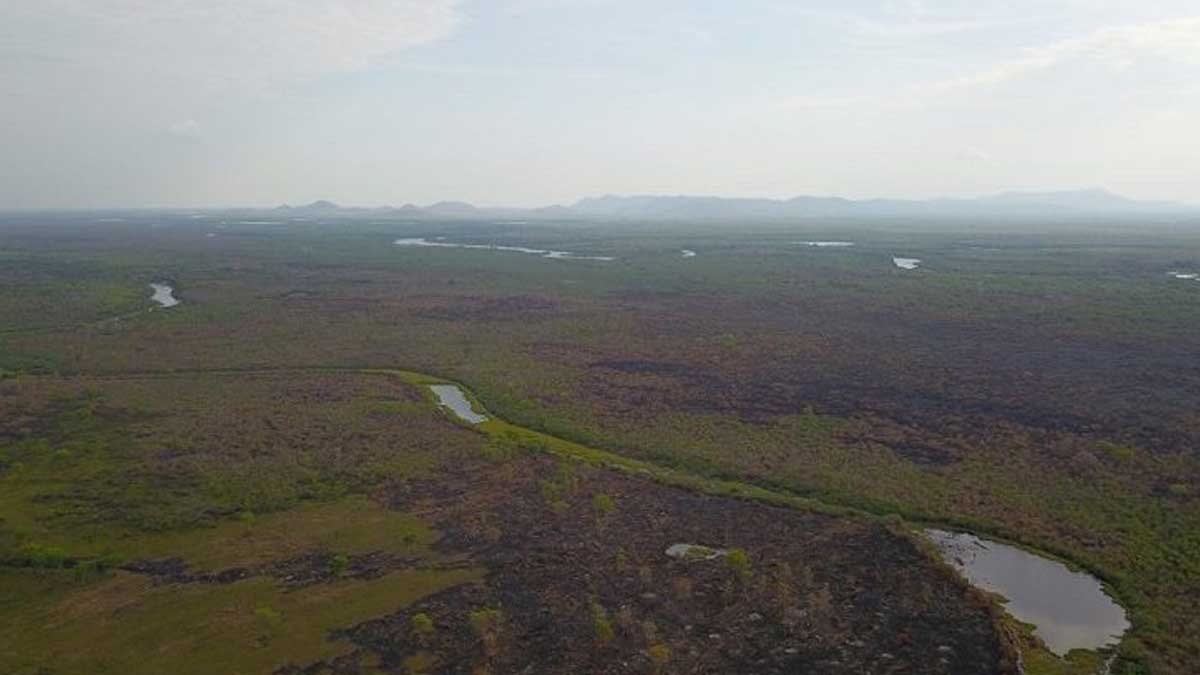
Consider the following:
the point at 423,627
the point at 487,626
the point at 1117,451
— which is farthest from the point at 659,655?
the point at 1117,451

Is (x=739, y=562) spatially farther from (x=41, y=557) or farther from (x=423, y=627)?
(x=41, y=557)

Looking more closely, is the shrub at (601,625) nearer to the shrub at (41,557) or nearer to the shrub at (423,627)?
the shrub at (423,627)

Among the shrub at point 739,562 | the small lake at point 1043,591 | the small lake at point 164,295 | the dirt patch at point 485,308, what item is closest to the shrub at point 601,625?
the shrub at point 739,562

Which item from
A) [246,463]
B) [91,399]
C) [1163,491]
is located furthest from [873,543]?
[91,399]

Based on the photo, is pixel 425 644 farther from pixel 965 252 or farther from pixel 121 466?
pixel 965 252

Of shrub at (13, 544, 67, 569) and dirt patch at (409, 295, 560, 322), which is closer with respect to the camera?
shrub at (13, 544, 67, 569)

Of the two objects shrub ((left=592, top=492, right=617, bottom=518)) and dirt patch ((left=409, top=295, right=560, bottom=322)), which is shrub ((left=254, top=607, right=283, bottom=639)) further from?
dirt patch ((left=409, top=295, right=560, bottom=322))

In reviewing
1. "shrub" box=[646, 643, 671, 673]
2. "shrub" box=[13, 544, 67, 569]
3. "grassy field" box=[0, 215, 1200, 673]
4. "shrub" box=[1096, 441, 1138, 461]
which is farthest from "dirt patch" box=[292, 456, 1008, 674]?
"shrub" box=[1096, 441, 1138, 461]
